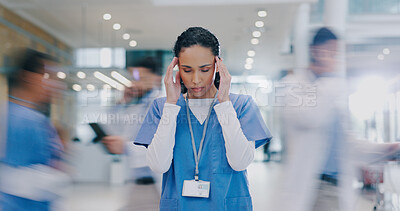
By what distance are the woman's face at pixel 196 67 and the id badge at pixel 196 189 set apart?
29 cm

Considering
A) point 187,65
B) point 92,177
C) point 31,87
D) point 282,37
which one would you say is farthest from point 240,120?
point 282,37

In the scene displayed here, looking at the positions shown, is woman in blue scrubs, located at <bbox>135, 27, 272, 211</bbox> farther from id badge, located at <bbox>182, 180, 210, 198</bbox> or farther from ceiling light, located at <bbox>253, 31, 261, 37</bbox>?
ceiling light, located at <bbox>253, 31, 261, 37</bbox>

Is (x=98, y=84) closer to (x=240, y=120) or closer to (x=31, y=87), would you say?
(x=31, y=87)

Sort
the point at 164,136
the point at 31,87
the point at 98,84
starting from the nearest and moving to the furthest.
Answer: the point at 164,136 → the point at 31,87 → the point at 98,84

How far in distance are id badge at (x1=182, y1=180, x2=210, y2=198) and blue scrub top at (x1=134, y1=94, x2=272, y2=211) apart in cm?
2

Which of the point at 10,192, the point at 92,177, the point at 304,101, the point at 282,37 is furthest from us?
the point at 282,37

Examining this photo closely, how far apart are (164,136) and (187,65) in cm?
24

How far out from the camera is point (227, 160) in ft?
4.10

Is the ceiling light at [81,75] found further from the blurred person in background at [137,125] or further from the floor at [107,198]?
the blurred person in background at [137,125]

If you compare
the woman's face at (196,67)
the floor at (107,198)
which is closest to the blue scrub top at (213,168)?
the woman's face at (196,67)

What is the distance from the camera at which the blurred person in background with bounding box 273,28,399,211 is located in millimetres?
1655

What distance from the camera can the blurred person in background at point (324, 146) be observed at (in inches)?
65.2

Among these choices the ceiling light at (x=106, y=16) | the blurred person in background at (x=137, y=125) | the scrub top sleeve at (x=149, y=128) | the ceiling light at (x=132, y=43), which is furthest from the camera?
the ceiling light at (x=132, y=43)

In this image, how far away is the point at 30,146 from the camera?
62.1 inches
